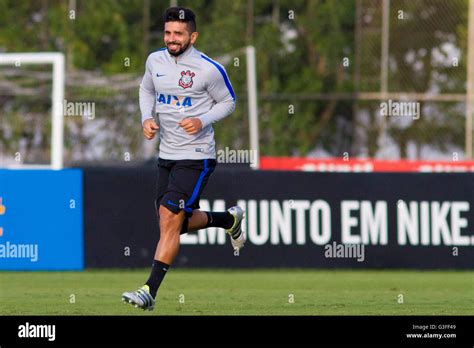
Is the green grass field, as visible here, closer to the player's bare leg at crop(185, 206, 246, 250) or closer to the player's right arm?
the player's bare leg at crop(185, 206, 246, 250)

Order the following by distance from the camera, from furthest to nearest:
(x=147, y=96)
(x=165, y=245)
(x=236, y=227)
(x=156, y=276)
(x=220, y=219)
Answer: (x=236, y=227) → (x=220, y=219) → (x=147, y=96) → (x=165, y=245) → (x=156, y=276)

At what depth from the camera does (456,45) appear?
3003 cm

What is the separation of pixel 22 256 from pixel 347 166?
43.6 ft

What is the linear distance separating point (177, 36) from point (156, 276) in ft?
6.50

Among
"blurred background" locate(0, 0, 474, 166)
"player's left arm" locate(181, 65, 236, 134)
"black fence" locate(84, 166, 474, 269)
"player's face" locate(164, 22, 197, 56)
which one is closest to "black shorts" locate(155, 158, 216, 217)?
"player's left arm" locate(181, 65, 236, 134)

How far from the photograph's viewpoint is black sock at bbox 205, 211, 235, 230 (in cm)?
1207

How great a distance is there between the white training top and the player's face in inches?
4.1

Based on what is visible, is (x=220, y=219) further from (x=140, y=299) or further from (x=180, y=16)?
(x=180, y=16)

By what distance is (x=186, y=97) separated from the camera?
36.5ft

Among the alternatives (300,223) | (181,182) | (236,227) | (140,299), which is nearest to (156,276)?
(140,299)

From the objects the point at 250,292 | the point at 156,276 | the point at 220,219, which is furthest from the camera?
the point at 250,292

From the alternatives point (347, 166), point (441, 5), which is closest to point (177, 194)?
point (347, 166)
